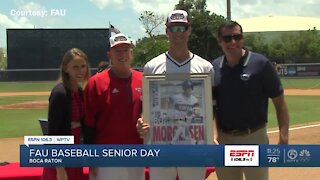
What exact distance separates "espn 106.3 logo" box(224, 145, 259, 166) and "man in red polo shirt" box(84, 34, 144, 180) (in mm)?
737

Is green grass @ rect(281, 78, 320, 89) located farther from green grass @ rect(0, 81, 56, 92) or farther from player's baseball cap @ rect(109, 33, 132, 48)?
player's baseball cap @ rect(109, 33, 132, 48)

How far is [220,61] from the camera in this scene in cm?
452

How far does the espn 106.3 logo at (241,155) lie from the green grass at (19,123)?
10.6 meters

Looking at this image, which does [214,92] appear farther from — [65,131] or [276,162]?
[65,131]

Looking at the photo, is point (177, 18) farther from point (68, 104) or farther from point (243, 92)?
point (68, 104)

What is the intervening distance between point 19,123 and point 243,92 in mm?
14202

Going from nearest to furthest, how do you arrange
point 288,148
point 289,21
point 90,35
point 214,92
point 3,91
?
point 288,148, point 214,92, point 3,91, point 90,35, point 289,21

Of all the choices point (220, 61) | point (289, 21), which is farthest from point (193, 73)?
point (289, 21)

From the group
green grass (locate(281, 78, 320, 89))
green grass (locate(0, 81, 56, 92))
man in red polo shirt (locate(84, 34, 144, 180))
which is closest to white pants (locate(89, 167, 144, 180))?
man in red polo shirt (locate(84, 34, 144, 180))

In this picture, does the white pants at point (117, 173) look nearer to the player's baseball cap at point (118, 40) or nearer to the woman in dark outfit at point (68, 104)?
the woman in dark outfit at point (68, 104)

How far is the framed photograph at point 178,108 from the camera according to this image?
3.98 metres

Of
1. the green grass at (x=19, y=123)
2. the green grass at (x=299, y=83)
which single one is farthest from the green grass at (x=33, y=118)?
the green grass at (x=299, y=83)

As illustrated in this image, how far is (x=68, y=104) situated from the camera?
4012 mm

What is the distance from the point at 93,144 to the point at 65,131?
27 centimetres
